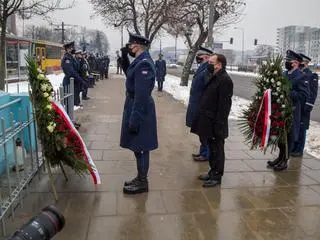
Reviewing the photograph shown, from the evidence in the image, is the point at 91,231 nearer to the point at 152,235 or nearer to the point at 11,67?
the point at 152,235

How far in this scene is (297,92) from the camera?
5512 millimetres

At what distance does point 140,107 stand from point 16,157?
1369mm

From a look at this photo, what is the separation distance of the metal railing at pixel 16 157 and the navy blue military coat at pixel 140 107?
3.61 feet

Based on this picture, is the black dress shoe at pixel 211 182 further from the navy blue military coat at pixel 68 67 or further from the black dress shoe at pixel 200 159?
the navy blue military coat at pixel 68 67

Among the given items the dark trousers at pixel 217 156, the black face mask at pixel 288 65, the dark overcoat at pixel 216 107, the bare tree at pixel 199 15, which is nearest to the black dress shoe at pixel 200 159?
the dark trousers at pixel 217 156

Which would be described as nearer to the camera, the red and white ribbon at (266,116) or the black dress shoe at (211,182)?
the black dress shoe at (211,182)

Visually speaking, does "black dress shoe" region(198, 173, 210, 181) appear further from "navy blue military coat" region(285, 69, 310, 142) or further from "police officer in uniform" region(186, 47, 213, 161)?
"navy blue military coat" region(285, 69, 310, 142)

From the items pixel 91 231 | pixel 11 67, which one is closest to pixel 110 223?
pixel 91 231

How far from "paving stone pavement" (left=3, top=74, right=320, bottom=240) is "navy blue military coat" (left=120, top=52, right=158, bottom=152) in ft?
2.20

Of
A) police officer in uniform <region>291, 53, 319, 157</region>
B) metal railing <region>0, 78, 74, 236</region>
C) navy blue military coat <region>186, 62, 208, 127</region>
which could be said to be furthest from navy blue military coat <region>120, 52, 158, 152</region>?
police officer in uniform <region>291, 53, 319, 157</region>

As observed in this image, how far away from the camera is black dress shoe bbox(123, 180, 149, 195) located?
4625 mm

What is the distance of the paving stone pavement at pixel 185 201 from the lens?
3.73 metres

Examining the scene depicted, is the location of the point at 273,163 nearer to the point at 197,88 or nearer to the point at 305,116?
the point at 305,116

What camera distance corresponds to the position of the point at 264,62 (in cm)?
561
